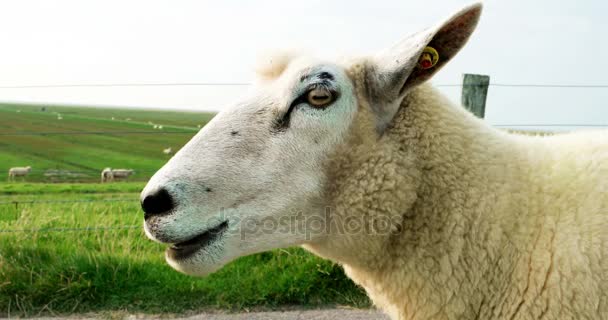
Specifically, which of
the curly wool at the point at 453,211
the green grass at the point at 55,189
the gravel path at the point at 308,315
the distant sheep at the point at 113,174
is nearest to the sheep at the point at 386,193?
the curly wool at the point at 453,211

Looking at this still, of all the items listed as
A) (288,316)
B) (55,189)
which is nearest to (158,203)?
(288,316)

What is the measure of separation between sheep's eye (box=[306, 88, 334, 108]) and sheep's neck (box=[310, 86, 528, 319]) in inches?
10.1

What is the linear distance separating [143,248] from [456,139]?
3.83m

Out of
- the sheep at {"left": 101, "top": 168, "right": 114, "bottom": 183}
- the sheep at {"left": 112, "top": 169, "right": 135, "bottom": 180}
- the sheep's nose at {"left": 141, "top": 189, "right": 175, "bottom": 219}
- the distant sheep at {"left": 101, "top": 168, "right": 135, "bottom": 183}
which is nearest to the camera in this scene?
the sheep's nose at {"left": 141, "top": 189, "right": 175, "bottom": 219}

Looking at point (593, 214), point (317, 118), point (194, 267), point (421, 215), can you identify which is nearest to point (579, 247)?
point (593, 214)

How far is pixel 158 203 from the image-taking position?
202cm

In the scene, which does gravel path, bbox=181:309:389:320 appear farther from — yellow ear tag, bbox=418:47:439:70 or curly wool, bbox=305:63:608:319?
yellow ear tag, bbox=418:47:439:70

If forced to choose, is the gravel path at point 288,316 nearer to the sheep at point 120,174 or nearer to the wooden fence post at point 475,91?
the wooden fence post at point 475,91

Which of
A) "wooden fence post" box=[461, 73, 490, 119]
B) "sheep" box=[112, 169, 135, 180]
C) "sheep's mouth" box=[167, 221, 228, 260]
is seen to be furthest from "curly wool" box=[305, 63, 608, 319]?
"sheep" box=[112, 169, 135, 180]

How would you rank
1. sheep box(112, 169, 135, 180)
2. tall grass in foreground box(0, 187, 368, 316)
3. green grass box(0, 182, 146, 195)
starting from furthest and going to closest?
sheep box(112, 169, 135, 180)
green grass box(0, 182, 146, 195)
tall grass in foreground box(0, 187, 368, 316)

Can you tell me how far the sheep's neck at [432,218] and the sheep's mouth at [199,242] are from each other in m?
0.45

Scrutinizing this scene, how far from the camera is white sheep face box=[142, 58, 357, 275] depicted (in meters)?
2.08

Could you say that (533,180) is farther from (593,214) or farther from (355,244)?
(355,244)

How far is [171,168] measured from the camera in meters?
2.05
